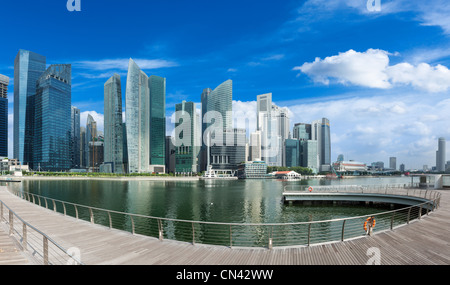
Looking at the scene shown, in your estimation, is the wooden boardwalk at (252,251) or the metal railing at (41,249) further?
the wooden boardwalk at (252,251)

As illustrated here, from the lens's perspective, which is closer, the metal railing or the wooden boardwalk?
the metal railing

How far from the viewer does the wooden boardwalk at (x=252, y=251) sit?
8609 mm

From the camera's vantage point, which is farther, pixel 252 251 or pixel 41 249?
pixel 41 249

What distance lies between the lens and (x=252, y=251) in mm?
9508

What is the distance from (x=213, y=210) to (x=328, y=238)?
62.3ft

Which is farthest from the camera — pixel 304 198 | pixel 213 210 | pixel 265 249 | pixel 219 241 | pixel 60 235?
pixel 304 198

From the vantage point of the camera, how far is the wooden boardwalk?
8609mm
